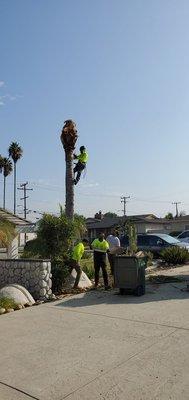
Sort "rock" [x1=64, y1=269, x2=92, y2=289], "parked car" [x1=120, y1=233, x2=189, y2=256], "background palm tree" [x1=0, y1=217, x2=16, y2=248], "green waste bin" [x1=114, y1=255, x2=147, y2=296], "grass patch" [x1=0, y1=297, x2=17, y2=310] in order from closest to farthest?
"grass patch" [x1=0, y1=297, x2=17, y2=310] → "green waste bin" [x1=114, y1=255, x2=147, y2=296] → "rock" [x1=64, y1=269, x2=92, y2=289] → "background palm tree" [x1=0, y1=217, x2=16, y2=248] → "parked car" [x1=120, y1=233, x2=189, y2=256]

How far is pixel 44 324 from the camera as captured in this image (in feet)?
29.1

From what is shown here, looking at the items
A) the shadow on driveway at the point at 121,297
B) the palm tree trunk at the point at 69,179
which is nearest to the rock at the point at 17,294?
the shadow on driveway at the point at 121,297

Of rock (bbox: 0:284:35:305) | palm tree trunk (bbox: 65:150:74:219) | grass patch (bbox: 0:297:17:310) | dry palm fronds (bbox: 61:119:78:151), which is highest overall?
dry palm fronds (bbox: 61:119:78:151)

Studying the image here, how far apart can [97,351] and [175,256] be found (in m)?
13.7

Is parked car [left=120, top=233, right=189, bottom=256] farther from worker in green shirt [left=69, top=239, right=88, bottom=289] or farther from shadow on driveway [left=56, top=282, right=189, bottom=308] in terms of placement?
worker in green shirt [left=69, top=239, right=88, bottom=289]

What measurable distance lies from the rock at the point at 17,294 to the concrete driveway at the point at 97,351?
63cm

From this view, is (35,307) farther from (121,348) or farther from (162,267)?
(162,267)

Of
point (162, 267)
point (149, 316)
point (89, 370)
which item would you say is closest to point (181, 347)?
point (89, 370)

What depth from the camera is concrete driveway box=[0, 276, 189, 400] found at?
18.0 ft

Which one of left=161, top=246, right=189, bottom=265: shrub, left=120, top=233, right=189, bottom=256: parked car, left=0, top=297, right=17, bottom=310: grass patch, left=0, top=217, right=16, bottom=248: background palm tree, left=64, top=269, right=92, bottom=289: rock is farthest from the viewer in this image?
left=120, top=233, right=189, bottom=256: parked car

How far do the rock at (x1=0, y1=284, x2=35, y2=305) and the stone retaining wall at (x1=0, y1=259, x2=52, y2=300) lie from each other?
457mm

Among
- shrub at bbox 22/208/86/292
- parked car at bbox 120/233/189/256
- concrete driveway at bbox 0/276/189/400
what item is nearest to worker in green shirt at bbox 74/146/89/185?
shrub at bbox 22/208/86/292

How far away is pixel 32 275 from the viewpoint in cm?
1208

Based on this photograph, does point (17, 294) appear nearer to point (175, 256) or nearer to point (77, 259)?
point (77, 259)
